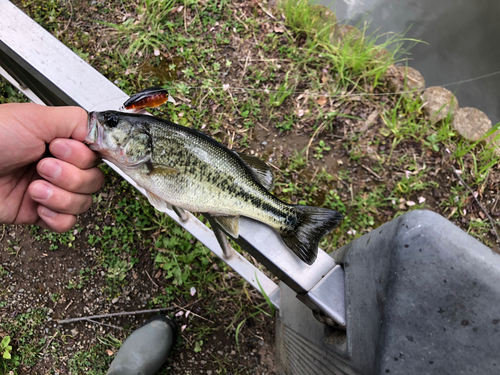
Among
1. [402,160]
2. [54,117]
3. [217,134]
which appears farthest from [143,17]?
[402,160]

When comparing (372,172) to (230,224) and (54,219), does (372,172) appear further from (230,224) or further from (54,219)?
(54,219)

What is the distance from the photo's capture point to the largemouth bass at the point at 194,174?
155cm

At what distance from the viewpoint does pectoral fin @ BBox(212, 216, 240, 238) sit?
4.99 feet

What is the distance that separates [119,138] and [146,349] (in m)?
2.17

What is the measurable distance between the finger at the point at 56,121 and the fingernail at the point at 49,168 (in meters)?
0.16

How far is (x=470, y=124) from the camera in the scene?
353cm

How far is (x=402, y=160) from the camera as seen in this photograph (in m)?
3.30

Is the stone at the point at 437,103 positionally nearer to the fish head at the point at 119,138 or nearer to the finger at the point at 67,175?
the fish head at the point at 119,138

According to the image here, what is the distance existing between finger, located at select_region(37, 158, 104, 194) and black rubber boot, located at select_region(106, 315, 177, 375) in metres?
1.74

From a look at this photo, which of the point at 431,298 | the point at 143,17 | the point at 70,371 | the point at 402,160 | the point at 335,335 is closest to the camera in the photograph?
the point at 431,298

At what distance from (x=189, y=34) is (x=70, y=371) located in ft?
13.5

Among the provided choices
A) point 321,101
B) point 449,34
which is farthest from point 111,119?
point 449,34

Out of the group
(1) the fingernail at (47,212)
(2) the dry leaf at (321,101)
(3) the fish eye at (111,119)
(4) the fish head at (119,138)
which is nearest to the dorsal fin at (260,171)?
(4) the fish head at (119,138)

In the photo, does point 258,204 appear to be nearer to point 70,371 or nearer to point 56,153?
point 56,153
